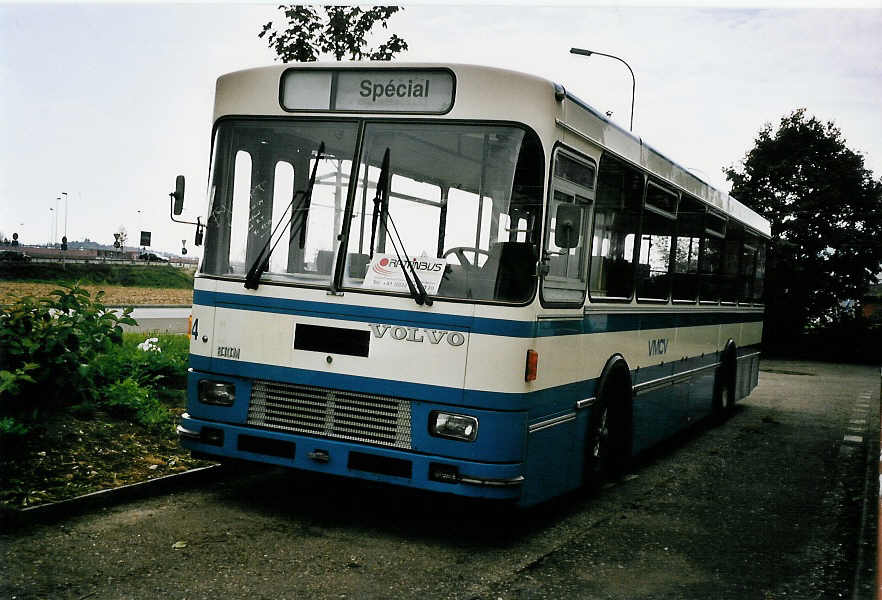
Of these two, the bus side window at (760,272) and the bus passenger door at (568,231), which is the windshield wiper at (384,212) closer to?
the bus passenger door at (568,231)

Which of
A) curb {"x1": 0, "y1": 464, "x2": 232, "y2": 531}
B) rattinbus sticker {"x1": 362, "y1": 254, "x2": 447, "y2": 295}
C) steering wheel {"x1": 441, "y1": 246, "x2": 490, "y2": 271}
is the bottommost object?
curb {"x1": 0, "y1": 464, "x2": 232, "y2": 531}

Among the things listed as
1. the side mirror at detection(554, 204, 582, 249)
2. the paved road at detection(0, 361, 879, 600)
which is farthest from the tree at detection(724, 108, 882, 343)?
the side mirror at detection(554, 204, 582, 249)

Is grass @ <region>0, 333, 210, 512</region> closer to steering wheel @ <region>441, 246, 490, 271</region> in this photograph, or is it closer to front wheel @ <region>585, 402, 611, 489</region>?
steering wheel @ <region>441, 246, 490, 271</region>

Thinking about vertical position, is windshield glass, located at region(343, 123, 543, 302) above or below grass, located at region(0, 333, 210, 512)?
above

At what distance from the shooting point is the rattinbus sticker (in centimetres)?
599

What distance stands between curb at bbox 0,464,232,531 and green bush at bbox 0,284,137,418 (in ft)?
3.32

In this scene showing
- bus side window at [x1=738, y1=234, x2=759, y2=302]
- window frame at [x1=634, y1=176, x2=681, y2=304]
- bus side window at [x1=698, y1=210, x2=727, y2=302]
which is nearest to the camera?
window frame at [x1=634, y1=176, x2=681, y2=304]

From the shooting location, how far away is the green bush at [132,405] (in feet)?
26.6

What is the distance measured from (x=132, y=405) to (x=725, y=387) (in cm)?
858

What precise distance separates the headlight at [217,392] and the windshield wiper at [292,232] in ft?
2.29

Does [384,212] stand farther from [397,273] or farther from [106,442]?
[106,442]

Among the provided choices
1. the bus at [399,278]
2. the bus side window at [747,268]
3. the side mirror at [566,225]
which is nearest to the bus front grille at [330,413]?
the bus at [399,278]

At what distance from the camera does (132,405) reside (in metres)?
8.20

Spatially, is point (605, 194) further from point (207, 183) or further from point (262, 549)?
point (262, 549)
